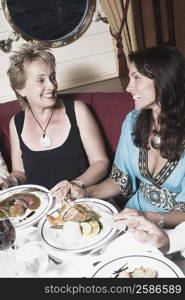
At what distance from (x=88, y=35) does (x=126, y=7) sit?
1.39 ft

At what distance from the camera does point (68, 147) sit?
5.28ft

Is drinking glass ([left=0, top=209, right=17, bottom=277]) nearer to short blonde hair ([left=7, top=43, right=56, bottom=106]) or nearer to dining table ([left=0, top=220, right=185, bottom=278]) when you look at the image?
dining table ([left=0, top=220, right=185, bottom=278])

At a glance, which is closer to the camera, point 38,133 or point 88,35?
point 38,133

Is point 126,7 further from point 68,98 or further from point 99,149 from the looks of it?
point 99,149

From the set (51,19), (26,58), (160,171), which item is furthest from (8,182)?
(51,19)

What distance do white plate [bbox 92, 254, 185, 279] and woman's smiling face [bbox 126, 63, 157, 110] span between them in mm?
558

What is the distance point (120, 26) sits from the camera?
3.18 meters

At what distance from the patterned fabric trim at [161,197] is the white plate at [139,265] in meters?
0.40

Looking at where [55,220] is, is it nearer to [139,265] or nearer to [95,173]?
[139,265]

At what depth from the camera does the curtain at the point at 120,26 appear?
10.2 feet

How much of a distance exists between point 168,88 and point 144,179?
0.36 meters

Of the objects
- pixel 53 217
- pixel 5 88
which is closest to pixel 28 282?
pixel 53 217

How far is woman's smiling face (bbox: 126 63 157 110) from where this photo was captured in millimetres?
1201

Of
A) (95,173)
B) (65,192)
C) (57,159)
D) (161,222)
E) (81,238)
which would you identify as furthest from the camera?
(57,159)
